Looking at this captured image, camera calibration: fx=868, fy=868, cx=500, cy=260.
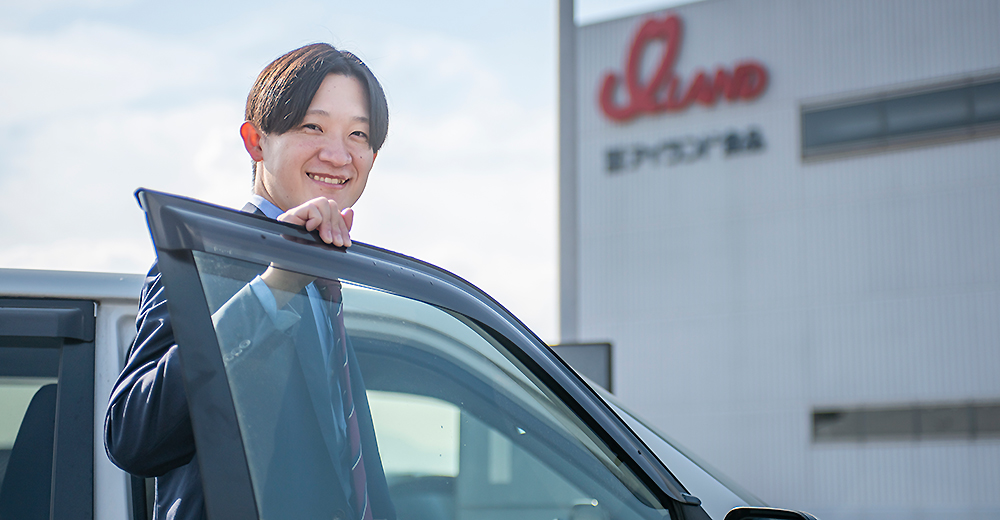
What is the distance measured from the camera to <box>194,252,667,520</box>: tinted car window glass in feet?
3.38

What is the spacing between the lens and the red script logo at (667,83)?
1966 centimetres

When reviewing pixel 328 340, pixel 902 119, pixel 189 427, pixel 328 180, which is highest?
pixel 902 119

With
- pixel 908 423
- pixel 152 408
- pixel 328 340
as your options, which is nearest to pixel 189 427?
pixel 152 408

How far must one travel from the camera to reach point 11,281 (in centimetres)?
145

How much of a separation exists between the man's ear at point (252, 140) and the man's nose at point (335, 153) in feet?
0.36

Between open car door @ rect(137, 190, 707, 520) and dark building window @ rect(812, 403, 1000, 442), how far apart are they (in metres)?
17.8

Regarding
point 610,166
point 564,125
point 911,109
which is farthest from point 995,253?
point 564,125

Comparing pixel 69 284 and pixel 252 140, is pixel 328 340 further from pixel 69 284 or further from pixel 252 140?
pixel 69 284

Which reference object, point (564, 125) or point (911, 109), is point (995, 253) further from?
point (564, 125)

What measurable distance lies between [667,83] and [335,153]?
66.5ft

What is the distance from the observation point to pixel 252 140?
53.5 inches

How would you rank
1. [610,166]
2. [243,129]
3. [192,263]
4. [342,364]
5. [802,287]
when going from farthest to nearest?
1. [610,166]
2. [802,287]
3. [243,129]
4. [342,364]
5. [192,263]

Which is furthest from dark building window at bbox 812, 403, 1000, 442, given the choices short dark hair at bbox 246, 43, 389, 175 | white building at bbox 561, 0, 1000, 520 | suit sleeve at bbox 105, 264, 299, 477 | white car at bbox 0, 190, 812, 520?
suit sleeve at bbox 105, 264, 299, 477

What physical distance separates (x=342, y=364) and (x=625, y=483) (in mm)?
515
